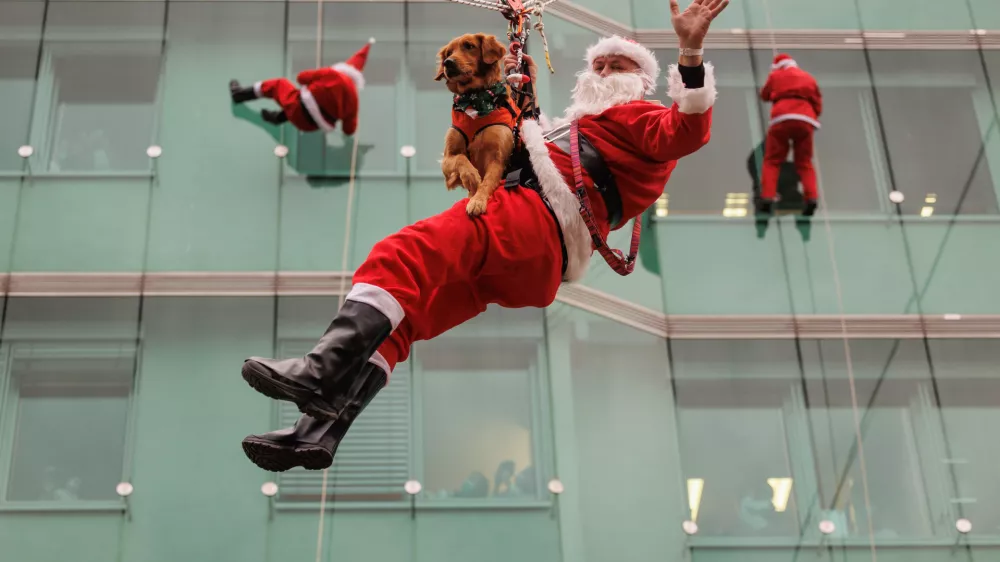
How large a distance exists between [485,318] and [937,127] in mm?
3457

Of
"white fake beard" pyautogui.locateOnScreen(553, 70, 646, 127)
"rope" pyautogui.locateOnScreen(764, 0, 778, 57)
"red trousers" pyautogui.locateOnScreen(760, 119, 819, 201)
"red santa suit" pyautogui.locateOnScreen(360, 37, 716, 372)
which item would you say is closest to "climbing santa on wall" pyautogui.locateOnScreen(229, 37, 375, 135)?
"red trousers" pyautogui.locateOnScreen(760, 119, 819, 201)

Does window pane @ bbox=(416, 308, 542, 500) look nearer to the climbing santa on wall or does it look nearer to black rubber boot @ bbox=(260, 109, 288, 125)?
the climbing santa on wall

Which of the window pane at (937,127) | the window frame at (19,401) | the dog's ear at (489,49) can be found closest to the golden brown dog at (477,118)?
the dog's ear at (489,49)

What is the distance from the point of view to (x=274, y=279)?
24.1 feet

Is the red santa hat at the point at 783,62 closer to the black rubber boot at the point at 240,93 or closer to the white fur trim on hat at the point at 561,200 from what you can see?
the black rubber boot at the point at 240,93

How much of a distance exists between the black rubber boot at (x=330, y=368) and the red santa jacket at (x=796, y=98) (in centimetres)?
517

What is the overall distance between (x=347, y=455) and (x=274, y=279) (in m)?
1.19

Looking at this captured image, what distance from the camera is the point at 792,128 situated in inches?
312

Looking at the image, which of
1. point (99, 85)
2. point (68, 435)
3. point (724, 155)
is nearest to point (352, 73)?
point (99, 85)

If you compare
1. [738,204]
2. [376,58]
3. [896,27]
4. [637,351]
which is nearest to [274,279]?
[376,58]

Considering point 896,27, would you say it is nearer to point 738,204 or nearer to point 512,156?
point 738,204

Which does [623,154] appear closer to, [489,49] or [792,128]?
[489,49]

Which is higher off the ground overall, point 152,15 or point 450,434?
point 152,15

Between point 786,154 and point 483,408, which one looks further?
point 786,154
